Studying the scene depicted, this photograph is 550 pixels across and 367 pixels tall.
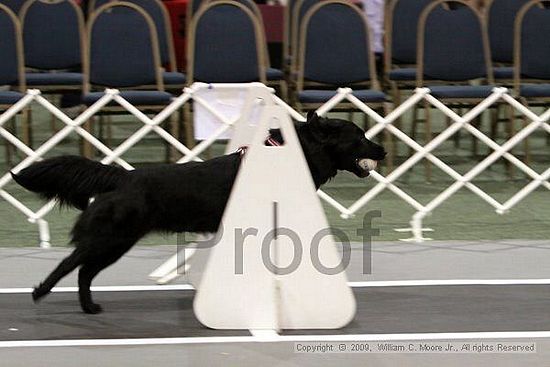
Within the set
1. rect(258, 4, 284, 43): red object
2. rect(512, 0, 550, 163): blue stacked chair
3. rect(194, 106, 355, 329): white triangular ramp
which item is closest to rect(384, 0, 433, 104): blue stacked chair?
rect(512, 0, 550, 163): blue stacked chair

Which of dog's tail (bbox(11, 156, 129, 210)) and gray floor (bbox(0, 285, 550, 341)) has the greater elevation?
dog's tail (bbox(11, 156, 129, 210))

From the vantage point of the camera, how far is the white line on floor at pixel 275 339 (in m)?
4.20

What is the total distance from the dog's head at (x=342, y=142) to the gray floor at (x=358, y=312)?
63 centimetres

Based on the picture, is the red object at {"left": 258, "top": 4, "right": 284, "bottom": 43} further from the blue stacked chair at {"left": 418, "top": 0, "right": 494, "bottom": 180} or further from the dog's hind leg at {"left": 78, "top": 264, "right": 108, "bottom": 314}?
the dog's hind leg at {"left": 78, "top": 264, "right": 108, "bottom": 314}

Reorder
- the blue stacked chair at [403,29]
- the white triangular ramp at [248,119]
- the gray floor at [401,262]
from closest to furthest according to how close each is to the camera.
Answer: the white triangular ramp at [248,119]
the gray floor at [401,262]
the blue stacked chair at [403,29]

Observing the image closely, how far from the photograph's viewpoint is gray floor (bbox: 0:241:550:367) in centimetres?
400

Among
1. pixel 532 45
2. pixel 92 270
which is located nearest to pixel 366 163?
pixel 92 270

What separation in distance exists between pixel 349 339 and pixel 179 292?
1118mm

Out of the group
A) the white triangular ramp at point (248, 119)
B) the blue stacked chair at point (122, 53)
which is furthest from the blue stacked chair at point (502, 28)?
the white triangular ramp at point (248, 119)

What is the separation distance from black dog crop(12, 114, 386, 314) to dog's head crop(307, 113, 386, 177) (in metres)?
0.31

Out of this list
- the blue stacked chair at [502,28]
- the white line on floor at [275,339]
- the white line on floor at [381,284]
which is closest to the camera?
the white line on floor at [275,339]

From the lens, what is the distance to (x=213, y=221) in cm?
456

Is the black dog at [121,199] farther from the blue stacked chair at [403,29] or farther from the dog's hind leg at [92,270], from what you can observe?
the blue stacked chair at [403,29]

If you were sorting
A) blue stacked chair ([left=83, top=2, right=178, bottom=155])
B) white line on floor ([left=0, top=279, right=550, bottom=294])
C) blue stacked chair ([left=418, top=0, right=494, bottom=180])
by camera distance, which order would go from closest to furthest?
white line on floor ([left=0, top=279, right=550, bottom=294])
blue stacked chair ([left=83, top=2, right=178, bottom=155])
blue stacked chair ([left=418, top=0, right=494, bottom=180])
